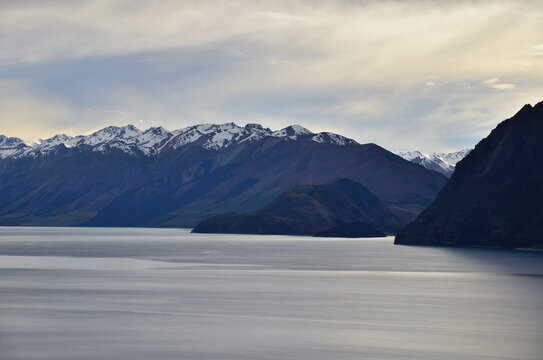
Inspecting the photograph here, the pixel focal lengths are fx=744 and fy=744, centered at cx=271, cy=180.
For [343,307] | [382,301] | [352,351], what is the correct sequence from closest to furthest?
[352,351], [343,307], [382,301]

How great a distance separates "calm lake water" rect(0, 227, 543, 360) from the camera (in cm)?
6962

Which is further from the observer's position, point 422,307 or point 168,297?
point 168,297

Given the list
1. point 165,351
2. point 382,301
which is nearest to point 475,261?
point 382,301

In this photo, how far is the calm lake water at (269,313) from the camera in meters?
69.6

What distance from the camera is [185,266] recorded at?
17112cm

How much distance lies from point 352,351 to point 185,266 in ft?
348

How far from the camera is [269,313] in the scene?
9325 cm

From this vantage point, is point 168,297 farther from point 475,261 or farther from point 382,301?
point 475,261

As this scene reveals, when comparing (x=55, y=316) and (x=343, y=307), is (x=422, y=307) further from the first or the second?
(x=55, y=316)

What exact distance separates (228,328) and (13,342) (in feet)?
73.0

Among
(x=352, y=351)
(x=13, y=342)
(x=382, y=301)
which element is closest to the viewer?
(x=352, y=351)

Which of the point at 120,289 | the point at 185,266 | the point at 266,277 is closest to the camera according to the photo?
the point at 120,289

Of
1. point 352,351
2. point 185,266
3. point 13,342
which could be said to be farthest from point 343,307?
point 185,266

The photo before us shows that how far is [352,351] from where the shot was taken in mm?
68688
